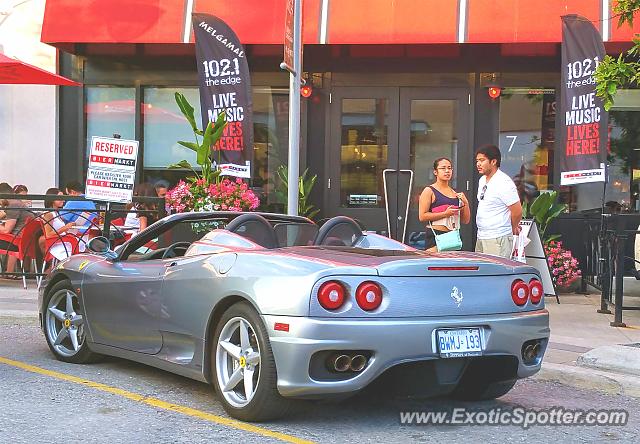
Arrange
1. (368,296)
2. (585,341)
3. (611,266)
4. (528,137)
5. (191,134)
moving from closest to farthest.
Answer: (368,296) < (585,341) < (611,266) < (528,137) < (191,134)

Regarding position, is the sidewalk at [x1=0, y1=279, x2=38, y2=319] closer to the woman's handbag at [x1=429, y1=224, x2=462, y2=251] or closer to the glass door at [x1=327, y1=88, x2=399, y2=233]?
the woman's handbag at [x1=429, y1=224, x2=462, y2=251]

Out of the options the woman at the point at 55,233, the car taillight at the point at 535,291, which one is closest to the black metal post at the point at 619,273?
the car taillight at the point at 535,291

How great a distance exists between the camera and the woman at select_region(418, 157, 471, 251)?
26.9 feet

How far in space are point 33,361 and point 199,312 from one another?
225 cm

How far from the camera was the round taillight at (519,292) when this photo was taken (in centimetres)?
484

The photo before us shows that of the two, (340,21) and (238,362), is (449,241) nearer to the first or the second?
(238,362)

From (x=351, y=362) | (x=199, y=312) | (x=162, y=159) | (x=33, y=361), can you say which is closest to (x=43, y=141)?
(x=162, y=159)

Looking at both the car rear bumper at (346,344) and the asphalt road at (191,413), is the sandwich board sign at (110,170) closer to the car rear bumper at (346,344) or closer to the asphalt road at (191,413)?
the asphalt road at (191,413)

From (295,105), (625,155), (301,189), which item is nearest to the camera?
(295,105)

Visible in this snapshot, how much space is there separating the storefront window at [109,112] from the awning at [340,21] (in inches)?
51.8

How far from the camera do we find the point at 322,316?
169 inches

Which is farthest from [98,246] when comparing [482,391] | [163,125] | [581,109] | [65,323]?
[163,125]

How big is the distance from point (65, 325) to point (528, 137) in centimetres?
839

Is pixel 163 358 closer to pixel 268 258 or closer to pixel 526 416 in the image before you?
pixel 268 258
